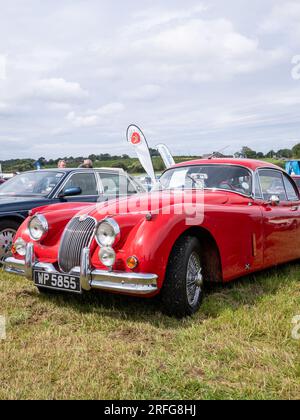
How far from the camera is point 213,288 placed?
192 inches

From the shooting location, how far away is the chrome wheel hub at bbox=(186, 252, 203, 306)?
13.2 feet

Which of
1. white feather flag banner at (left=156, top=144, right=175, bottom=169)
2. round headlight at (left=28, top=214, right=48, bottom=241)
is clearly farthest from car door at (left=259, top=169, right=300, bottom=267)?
white feather flag banner at (left=156, top=144, right=175, bottom=169)

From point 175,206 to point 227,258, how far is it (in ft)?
2.77

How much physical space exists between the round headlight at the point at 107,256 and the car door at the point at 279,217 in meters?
2.06

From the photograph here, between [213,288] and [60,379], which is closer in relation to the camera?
[60,379]

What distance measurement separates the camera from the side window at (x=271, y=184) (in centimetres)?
548

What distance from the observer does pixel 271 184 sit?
19.0ft

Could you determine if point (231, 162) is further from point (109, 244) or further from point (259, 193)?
point (109, 244)

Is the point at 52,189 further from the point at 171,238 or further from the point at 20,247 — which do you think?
the point at 171,238

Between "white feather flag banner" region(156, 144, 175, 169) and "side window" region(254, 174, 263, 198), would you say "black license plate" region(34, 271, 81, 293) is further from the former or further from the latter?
"white feather flag banner" region(156, 144, 175, 169)

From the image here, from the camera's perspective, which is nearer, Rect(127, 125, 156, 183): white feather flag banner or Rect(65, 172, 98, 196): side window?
Rect(65, 172, 98, 196): side window

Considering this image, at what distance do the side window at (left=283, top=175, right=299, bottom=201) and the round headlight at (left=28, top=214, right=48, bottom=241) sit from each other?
11.3ft

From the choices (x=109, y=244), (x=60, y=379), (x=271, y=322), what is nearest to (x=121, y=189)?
(x=109, y=244)

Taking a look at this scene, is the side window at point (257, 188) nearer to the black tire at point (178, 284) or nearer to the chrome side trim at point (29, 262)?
the black tire at point (178, 284)
